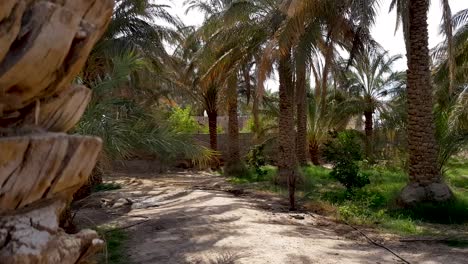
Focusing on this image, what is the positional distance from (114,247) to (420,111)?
24.2 ft

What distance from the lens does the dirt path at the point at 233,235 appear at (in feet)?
23.5

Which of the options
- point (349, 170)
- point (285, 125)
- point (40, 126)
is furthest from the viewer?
point (285, 125)

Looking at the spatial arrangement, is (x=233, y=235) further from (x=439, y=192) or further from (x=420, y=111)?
(x=420, y=111)

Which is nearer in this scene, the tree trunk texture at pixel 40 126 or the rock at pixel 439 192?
the tree trunk texture at pixel 40 126

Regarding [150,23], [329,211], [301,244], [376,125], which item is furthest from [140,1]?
[376,125]

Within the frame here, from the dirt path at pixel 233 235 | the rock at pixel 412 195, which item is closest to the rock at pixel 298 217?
the dirt path at pixel 233 235

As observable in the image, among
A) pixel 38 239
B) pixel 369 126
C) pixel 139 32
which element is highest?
pixel 139 32

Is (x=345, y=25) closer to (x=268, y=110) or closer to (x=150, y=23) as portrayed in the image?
(x=150, y=23)

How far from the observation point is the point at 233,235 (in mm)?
8484

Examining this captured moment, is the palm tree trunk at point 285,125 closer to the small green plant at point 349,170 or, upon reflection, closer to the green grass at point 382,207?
the green grass at point 382,207

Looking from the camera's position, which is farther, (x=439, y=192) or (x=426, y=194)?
(x=426, y=194)

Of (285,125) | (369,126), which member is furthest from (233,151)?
(369,126)

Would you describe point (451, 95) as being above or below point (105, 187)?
above

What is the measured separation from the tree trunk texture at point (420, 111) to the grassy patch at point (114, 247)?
6.27 metres
